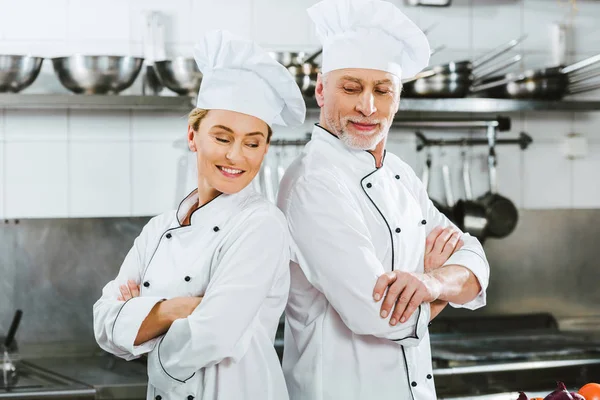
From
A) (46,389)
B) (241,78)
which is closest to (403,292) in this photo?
(241,78)

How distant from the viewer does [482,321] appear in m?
4.16

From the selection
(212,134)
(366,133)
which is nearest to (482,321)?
(366,133)

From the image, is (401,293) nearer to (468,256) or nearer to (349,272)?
(349,272)

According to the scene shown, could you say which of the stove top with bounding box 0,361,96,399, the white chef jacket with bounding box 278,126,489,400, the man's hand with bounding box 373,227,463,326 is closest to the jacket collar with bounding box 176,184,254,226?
the white chef jacket with bounding box 278,126,489,400

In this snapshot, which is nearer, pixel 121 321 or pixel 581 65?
pixel 121 321

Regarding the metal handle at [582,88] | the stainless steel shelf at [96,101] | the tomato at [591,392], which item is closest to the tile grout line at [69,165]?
the stainless steel shelf at [96,101]

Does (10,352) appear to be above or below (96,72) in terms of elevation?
below

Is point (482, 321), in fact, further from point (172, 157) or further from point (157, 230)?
point (157, 230)

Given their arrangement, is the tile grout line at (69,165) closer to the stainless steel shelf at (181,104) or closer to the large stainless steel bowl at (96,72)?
the stainless steel shelf at (181,104)

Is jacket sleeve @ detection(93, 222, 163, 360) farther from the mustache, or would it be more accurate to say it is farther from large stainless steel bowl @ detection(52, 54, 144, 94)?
large stainless steel bowl @ detection(52, 54, 144, 94)

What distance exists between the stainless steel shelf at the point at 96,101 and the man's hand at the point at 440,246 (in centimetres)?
164

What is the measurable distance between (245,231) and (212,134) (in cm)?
24

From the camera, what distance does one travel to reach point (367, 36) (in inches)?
81.3

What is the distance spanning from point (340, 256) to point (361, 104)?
38cm
